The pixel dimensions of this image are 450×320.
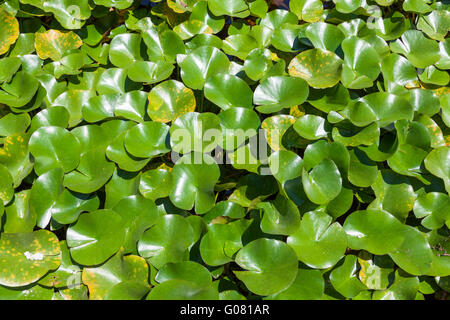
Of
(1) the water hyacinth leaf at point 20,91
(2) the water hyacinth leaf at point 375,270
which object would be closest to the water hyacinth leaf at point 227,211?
(2) the water hyacinth leaf at point 375,270

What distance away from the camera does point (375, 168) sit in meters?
1.15

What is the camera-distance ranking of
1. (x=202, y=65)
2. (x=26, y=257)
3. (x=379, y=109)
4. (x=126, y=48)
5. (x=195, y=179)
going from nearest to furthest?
1. (x=26, y=257)
2. (x=195, y=179)
3. (x=379, y=109)
4. (x=202, y=65)
5. (x=126, y=48)

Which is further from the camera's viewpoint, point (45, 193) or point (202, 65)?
point (202, 65)

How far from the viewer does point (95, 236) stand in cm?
107

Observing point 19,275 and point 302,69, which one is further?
point 302,69

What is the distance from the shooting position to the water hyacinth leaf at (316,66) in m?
1.30

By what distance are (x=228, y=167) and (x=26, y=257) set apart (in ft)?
1.99

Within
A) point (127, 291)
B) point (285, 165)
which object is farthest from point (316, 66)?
point (127, 291)

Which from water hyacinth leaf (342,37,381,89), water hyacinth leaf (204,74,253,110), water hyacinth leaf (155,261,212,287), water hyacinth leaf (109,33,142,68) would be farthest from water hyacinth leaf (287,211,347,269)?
water hyacinth leaf (109,33,142,68)

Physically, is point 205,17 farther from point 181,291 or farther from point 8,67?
point 181,291
